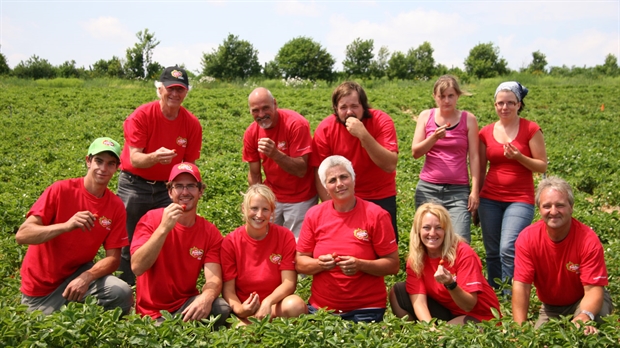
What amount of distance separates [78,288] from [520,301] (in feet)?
11.2

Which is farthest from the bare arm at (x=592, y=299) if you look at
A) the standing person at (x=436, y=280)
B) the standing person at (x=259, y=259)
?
the standing person at (x=259, y=259)

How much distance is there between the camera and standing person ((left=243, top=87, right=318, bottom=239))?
499cm

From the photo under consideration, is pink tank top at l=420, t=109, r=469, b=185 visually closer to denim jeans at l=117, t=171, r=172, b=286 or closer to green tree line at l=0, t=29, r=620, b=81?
denim jeans at l=117, t=171, r=172, b=286

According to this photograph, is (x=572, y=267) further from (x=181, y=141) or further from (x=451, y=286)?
(x=181, y=141)

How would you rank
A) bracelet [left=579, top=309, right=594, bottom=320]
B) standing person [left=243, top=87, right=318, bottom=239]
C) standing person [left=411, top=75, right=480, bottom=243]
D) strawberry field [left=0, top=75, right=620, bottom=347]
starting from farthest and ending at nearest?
standing person [left=411, top=75, right=480, bottom=243] < standing person [left=243, top=87, right=318, bottom=239] < bracelet [left=579, top=309, right=594, bottom=320] < strawberry field [left=0, top=75, right=620, bottom=347]

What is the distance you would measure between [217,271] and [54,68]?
39.0 meters

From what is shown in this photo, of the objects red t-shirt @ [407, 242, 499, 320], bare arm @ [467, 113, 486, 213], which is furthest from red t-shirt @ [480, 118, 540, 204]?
red t-shirt @ [407, 242, 499, 320]

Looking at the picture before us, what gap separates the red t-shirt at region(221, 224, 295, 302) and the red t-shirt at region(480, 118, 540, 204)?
218cm

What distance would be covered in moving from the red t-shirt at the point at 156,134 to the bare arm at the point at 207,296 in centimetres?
142

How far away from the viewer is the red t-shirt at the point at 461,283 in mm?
4184

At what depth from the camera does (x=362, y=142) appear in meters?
4.81

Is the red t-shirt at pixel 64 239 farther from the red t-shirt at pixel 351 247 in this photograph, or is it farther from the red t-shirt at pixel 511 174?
the red t-shirt at pixel 511 174

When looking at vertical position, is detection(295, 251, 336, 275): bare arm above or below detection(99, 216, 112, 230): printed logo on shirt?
below

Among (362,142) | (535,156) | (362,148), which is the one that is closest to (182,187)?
(362,142)
